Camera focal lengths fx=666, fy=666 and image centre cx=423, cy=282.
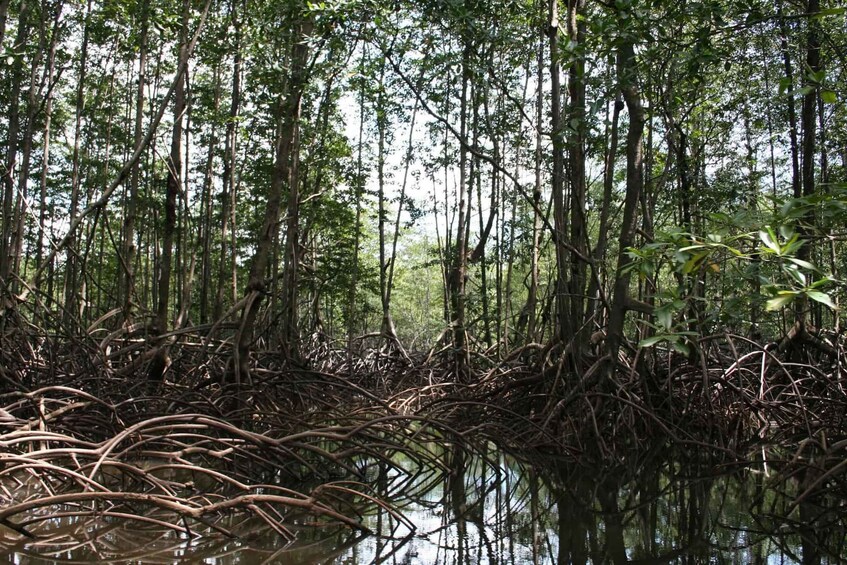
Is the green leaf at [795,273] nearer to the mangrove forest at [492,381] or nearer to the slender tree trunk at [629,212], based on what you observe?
the mangrove forest at [492,381]

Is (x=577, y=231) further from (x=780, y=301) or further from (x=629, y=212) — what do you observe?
(x=780, y=301)

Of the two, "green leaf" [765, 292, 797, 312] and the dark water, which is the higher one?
"green leaf" [765, 292, 797, 312]

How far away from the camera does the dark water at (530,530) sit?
251cm

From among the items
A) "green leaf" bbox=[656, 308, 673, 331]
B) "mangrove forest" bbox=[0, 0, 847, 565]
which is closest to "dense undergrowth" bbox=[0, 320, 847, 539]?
"mangrove forest" bbox=[0, 0, 847, 565]

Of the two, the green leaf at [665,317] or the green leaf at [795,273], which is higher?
the green leaf at [795,273]

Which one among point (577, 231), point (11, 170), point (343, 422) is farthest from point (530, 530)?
point (11, 170)

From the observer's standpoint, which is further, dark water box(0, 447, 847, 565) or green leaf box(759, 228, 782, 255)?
dark water box(0, 447, 847, 565)

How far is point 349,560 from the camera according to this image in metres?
2.47

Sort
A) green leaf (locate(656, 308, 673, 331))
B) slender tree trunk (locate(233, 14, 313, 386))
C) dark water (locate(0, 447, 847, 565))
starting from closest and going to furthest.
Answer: green leaf (locate(656, 308, 673, 331))
dark water (locate(0, 447, 847, 565))
slender tree trunk (locate(233, 14, 313, 386))

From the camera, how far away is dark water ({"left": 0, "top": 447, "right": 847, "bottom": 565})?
8.23 ft

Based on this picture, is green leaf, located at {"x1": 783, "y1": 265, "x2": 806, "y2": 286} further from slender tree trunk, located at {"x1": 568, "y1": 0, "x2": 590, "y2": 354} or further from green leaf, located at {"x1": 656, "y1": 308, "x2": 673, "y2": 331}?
slender tree trunk, located at {"x1": 568, "y1": 0, "x2": 590, "y2": 354}

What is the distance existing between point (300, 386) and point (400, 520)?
3.09 meters

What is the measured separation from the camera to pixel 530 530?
2.95 metres

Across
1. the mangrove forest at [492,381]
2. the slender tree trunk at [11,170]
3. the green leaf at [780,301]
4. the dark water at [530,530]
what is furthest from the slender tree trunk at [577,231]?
the slender tree trunk at [11,170]
